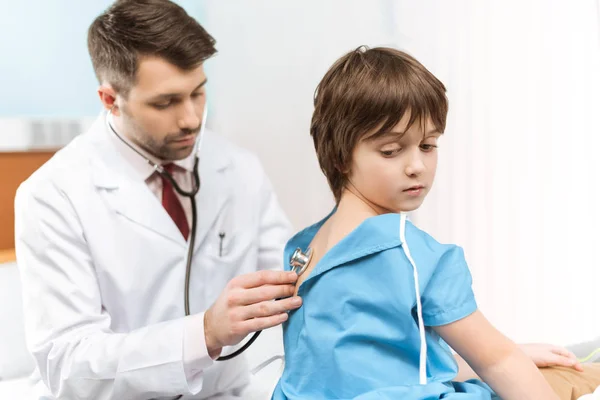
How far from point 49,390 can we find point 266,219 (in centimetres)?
62

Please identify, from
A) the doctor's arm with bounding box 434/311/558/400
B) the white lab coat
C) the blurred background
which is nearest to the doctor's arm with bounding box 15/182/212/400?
the white lab coat

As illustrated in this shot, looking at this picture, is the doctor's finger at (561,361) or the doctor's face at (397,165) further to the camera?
the doctor's finger at (561,361)

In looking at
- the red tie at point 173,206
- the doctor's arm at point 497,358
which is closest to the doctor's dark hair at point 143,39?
the red tie at point 173,206

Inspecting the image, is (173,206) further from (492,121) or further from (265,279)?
(492,121)

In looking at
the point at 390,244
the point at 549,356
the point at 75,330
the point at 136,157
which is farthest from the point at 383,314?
the point at 136,157

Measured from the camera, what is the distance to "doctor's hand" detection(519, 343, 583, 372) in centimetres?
113

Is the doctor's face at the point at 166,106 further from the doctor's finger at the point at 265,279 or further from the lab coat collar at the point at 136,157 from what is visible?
the doctor's finger at the point at 265,279

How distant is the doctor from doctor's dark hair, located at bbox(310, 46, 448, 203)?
413mm

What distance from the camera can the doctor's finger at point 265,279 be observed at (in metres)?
1.05

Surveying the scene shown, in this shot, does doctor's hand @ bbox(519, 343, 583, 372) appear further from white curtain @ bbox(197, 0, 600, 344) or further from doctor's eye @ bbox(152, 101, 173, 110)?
doctor's eye @ bbox(152, 101, 173, 110)

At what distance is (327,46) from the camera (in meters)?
2.17

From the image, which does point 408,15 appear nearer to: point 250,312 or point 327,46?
point 327,46

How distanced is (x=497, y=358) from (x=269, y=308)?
33 cm

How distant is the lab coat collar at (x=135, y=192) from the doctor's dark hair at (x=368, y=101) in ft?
1.87
